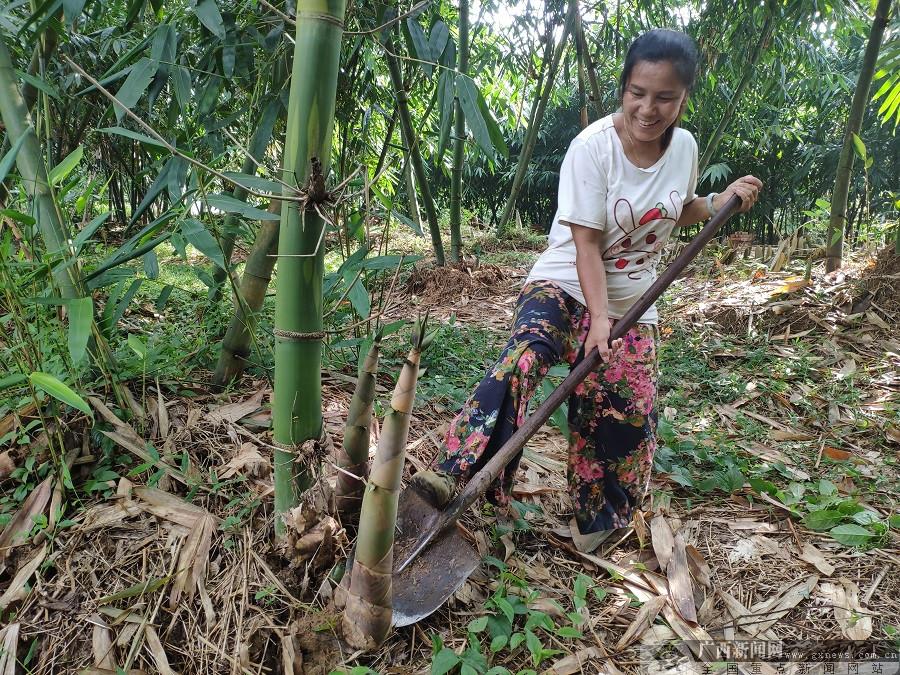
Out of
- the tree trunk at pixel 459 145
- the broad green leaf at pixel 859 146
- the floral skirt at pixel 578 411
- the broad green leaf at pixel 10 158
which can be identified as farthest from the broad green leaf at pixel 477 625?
the broad green leaf at pixel 859 146

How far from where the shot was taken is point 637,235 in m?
1.48

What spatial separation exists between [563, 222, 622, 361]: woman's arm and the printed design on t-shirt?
9 cm

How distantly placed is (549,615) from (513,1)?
172 inches

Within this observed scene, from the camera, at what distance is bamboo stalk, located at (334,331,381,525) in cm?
108

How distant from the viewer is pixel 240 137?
2273mm

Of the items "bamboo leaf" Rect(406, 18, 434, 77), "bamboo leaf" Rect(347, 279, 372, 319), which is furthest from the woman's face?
"bamboo leaf" Rect(347, 279, 372, 319)

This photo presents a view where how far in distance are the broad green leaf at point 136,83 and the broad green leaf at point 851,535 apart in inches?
87.0

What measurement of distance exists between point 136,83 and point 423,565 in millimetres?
1409

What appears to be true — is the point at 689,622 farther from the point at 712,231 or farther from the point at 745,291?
the point at 745,291

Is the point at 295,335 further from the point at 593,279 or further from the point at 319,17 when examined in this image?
the point at 593,279

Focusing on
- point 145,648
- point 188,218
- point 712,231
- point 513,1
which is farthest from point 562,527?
point 513,1

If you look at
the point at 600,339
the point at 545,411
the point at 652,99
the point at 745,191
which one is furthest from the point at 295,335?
the point at 745,191

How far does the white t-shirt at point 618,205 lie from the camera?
1395 mm

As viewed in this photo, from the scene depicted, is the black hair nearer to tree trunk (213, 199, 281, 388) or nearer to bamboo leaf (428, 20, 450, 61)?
bamboo leaf (428, 20, 450, 61)
